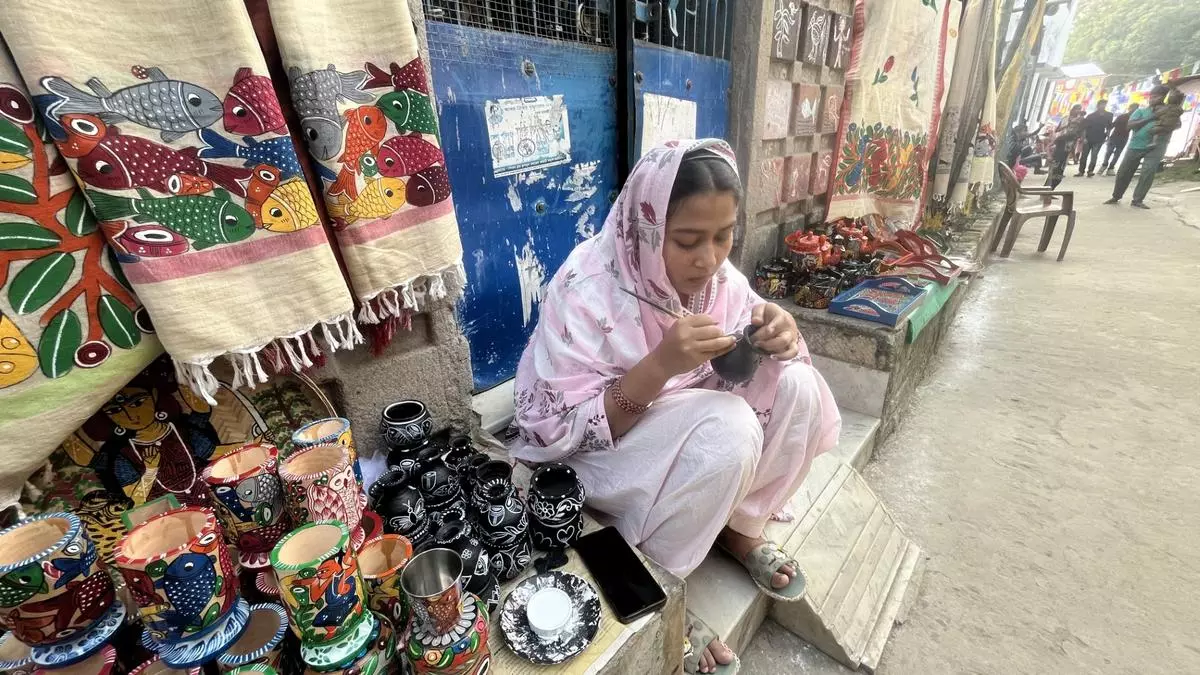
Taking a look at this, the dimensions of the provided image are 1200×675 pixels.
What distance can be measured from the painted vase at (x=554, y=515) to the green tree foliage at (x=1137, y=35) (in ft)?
139

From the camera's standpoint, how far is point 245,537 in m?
1.03

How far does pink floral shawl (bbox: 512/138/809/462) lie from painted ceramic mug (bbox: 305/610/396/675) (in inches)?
26.3

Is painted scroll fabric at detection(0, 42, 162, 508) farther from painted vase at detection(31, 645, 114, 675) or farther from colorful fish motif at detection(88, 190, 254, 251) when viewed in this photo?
painted vase at detection(31, 645, 114, 675)

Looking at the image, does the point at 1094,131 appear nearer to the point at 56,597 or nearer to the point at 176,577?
the point at 176,577

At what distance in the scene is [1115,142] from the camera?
16.4 meters

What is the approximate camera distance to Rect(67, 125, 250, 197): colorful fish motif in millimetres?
855

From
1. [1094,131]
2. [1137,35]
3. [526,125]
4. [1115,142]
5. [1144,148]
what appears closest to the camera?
[526,125]

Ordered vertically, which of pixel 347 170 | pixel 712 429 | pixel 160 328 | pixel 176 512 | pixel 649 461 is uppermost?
pixel 347 170

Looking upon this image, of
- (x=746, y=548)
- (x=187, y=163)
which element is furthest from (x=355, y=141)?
(x=746, y=548)

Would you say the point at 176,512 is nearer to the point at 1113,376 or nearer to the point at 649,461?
the point at 649,461

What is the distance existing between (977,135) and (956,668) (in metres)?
6.44

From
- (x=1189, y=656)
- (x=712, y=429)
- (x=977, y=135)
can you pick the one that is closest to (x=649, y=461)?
(x=712, y=429)

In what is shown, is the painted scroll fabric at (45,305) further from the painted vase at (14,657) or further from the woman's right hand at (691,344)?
the woman's right hand at (691,344)

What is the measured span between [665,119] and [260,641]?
274 centimetres
